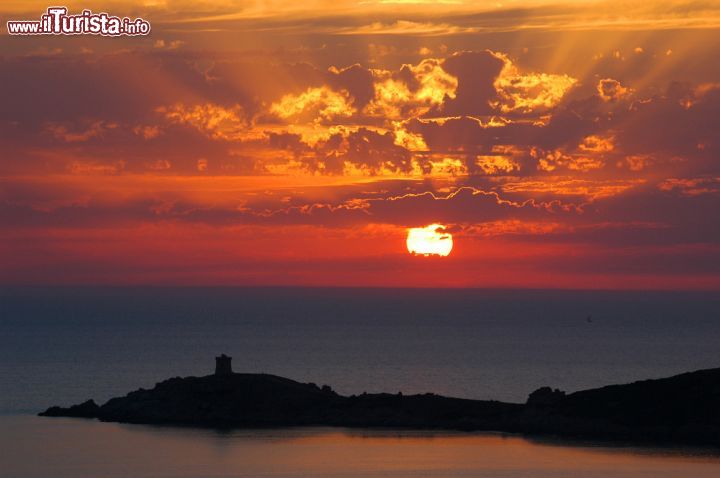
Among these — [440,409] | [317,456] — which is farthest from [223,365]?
[317,456]

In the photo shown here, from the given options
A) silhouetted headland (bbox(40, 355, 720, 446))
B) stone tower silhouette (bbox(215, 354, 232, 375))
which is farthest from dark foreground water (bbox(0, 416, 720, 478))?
stone tower silhouette (bbox(215, 354, 232, 375))

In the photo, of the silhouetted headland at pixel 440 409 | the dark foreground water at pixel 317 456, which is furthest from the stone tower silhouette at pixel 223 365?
the dark foreground water at pixel 317 456

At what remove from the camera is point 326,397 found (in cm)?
11131

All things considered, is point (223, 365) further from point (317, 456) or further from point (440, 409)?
point (317, 456)

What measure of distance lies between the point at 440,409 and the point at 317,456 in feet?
49.0

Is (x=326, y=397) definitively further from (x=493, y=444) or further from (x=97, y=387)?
→ (x=97, y=387)

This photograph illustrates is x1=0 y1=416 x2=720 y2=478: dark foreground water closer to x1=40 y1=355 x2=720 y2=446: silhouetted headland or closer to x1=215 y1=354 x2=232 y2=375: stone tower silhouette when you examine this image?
x1=40 y1=355 x2=720 y2=446: silhouetted headland

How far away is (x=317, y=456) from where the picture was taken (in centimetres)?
9569

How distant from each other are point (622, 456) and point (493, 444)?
390 inches

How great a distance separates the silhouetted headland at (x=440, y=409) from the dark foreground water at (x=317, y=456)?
2481 millimetres

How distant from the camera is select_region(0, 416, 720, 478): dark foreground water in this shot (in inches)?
3546

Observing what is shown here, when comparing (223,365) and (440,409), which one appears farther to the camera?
(223,365)

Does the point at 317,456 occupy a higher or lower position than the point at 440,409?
lower

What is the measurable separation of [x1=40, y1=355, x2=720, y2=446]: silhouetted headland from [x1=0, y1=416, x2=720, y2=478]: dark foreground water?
2.48m
